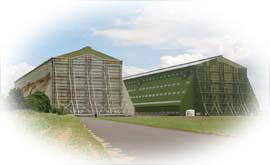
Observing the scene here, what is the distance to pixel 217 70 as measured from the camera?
116m

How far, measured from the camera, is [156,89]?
12525cm

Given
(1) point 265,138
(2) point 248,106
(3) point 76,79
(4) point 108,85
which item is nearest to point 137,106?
(4) point 108,85

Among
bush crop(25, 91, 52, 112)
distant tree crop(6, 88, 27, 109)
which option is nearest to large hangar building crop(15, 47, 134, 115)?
bush crop(25, 91, 52, 112)

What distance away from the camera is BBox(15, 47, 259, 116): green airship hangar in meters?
110

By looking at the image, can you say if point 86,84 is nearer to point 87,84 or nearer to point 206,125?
point 87,84

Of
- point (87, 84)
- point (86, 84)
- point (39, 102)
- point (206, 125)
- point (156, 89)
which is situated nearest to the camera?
point (206, 125)

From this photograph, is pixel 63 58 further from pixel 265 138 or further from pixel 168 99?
pixel 265 138

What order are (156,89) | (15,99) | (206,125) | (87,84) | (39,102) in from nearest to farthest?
(206,125) < (15,99) < (39,102) < (87,84) < (156,89)

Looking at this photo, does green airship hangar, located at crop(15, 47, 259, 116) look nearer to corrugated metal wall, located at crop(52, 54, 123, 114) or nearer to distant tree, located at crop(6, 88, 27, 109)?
corrugated metal wall, located at crop(52, 54, 123, 114)

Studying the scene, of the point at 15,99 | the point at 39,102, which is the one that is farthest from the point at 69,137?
the point at 39,102

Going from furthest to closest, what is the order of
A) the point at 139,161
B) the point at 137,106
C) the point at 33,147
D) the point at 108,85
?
the point at 137,106 < the point at 108,85 < the point at 33,147 < the point at 139,161

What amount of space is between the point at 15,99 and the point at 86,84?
2157 inches

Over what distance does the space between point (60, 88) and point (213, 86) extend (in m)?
46.3

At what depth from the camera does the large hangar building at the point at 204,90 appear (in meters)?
109
